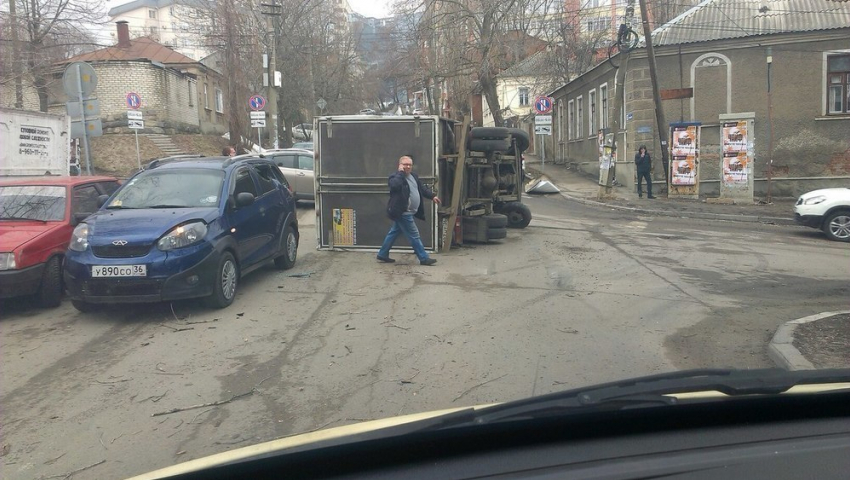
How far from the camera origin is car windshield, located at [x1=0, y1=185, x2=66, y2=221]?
27.1 ft

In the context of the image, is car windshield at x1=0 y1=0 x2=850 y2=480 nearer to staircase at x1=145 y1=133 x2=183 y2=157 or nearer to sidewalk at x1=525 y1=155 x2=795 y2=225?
sidewalk at x1=525 y1=155 x2=795 y2=225

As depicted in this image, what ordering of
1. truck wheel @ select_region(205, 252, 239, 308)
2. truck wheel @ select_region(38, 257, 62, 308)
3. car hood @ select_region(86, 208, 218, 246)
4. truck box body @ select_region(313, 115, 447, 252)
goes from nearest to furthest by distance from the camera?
car hood @ select_region(86, 208, 218, 246) → truck wheel @ select_region(205, 252, 239, 308) → truck wheel @ select_region(38, 257, 62, 308) → truck box body @ select_region(313, 115, 447, 252)

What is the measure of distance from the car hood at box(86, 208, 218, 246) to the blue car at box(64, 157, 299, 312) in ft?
0.03

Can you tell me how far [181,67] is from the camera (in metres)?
40.2

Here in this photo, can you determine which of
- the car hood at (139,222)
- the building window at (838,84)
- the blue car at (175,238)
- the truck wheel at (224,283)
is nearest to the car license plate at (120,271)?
the blue car at (175,238)

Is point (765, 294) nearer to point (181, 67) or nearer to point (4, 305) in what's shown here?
point (4, 305)

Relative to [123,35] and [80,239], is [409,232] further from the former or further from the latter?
[123,35]

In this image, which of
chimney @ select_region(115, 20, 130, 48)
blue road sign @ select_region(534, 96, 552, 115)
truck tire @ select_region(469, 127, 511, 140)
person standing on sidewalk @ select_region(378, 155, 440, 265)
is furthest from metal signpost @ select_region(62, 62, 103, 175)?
chimney @ select_region(115, 20, 130, 48)

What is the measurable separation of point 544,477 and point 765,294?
7822mm

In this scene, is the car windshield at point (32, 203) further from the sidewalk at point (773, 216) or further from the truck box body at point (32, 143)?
the sidewalk at point (773, 216)

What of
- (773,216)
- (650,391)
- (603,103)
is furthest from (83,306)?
(603,103)

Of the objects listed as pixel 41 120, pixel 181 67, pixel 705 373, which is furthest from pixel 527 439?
pixel 181 67

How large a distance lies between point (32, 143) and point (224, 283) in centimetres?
891

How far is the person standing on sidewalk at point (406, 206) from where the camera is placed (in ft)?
33.1
